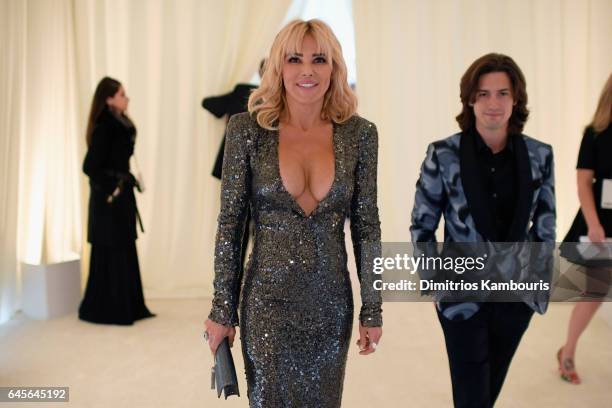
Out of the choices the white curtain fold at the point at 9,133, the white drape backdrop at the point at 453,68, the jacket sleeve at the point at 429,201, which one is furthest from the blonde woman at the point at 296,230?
the white drape backdrop at the point at 453,68

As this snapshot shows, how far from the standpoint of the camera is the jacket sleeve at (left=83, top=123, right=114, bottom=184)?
4527mm

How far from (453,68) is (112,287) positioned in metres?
3.27

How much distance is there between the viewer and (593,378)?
142 inches

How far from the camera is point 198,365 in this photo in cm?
396

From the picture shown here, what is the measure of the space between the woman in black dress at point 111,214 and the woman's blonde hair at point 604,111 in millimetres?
3103

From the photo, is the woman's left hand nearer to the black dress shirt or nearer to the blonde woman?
the blonde woman

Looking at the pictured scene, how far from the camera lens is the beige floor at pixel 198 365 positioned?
11.2ft

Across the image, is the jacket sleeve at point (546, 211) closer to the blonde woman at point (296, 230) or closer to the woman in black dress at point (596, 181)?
the blonde woman at point (296, 230)

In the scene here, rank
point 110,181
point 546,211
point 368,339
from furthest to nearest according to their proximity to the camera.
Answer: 1. point 110,181
2. point 546,211
3. point 368,339

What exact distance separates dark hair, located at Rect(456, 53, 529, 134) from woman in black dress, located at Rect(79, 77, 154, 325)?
290 cm

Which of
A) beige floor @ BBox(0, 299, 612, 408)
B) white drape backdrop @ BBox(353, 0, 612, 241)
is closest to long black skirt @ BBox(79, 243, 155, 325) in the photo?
beige floor @ BBox(0, 299, 612, 408)

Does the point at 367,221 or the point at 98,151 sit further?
the point at 98,151

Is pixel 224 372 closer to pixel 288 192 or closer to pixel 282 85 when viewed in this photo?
pixel 288 192

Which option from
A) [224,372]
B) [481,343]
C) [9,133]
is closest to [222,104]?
[9,133]
